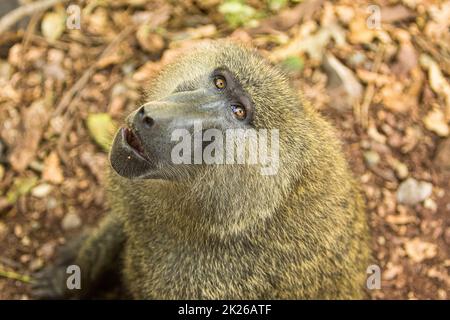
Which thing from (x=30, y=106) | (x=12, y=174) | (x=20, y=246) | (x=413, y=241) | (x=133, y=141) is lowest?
(x=413, y=241)

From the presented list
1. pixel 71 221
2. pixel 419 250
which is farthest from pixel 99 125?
pixel 419 250

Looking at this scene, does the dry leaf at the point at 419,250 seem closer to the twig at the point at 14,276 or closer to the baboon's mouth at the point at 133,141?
the baboon's mouth at the point at 133,141

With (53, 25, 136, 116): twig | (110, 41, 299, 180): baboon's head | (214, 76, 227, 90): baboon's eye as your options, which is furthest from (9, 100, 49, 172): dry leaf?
(214, 76, 227, 90): baboon's eye

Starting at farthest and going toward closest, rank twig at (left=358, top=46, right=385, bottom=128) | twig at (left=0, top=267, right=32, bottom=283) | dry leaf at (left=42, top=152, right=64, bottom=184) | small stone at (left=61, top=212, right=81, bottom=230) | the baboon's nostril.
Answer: twig at (left=358, top=46, right=385, bottom=128) → dry leaf at (left=42, top=152, right=64, bottom=184) → small stone at (left=61, top=212, right=81, bottom=230) → twig at (left=0, top=267, right=32, bottom=283) → the baboon's nostril

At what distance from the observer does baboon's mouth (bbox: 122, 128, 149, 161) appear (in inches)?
93.5

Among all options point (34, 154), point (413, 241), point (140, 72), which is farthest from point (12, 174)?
point (413, 241)

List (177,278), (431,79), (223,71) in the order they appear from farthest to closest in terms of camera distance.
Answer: (431,79) → (177,278) → (223,71)

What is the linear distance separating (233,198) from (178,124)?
452mm

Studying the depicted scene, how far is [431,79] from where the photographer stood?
13.7 ft

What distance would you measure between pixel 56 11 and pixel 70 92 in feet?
2.20

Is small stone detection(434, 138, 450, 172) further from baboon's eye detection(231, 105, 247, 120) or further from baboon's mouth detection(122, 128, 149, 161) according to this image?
baboon's mouth detection(122, 128, 149, 161)

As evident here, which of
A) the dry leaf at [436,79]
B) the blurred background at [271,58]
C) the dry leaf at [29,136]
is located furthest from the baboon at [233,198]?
the dry leaf at [436,79]

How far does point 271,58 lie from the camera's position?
3.63 meters

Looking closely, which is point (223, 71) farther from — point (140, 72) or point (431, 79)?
point (431, 79)
